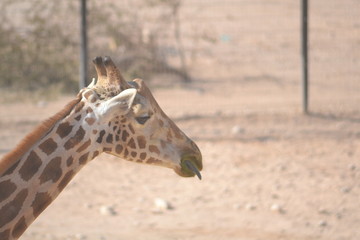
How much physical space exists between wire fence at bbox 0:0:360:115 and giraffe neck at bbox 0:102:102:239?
762 cm

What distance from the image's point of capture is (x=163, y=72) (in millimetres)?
12625

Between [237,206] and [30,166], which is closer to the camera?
[30,166]

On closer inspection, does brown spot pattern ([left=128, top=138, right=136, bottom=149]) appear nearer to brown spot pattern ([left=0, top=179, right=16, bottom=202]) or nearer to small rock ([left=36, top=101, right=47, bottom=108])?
brown spot pattern ([left=0, top=179, right=16, bottom=202])

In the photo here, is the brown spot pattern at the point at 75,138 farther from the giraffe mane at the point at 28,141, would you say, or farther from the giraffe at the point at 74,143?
the giraffe mane at the point at 28,141

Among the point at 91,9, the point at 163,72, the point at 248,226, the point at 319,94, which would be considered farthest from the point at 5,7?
the point at 248,226

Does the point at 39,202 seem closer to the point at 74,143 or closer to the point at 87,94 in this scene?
the point at 74,143

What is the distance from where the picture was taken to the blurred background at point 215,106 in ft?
22.0

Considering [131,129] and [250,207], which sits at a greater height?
[131,129]

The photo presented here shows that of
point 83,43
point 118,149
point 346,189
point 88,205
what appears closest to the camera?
point 118,149

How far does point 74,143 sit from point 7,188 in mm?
382

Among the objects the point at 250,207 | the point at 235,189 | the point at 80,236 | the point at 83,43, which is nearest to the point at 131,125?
the point at 80,236

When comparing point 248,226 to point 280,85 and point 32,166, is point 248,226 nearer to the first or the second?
point 32,166

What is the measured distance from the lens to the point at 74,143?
3.53 meters

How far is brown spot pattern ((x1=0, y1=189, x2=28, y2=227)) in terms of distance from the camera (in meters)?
3.42
